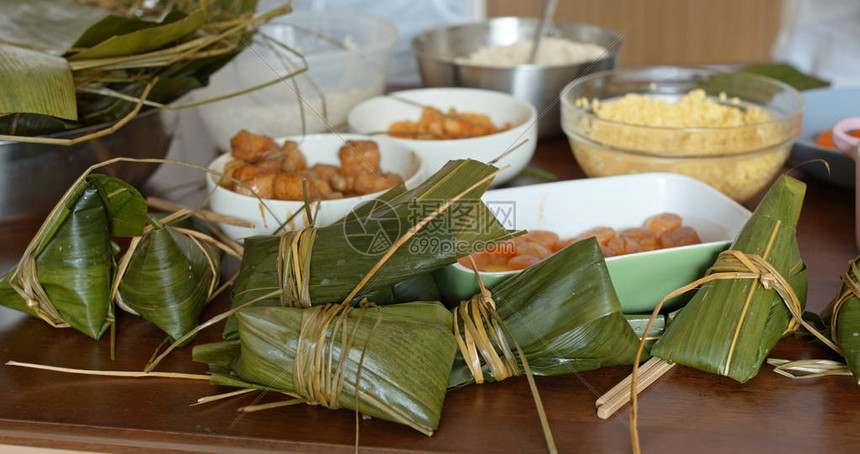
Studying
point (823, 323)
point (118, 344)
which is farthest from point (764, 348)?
point (118, 344)

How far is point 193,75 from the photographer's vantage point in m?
1.01

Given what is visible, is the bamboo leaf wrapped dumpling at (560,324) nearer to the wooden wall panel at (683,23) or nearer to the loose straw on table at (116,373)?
the loose straw on table at (116,373)

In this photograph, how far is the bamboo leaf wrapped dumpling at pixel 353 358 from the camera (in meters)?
0.58

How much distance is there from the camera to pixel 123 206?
0.73 meters

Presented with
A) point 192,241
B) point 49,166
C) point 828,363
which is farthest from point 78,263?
point 828,363

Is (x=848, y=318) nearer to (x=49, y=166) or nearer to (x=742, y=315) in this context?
(x=742, y=315)

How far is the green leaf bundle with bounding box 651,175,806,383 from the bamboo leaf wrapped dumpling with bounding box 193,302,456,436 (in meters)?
0.20

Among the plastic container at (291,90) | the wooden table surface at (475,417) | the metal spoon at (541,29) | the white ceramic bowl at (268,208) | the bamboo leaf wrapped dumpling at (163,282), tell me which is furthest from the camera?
the metal spoon at (541,29)

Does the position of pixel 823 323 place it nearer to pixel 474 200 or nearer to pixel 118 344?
pixel 474 200

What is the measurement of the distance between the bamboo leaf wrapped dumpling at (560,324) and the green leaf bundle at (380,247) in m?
0.06

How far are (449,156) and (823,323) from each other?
1.69 ft

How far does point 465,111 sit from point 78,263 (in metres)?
0.71

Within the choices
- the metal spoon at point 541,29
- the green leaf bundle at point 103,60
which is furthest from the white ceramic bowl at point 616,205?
the metal spoon at point 541,29

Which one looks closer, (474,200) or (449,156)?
(474,200)
